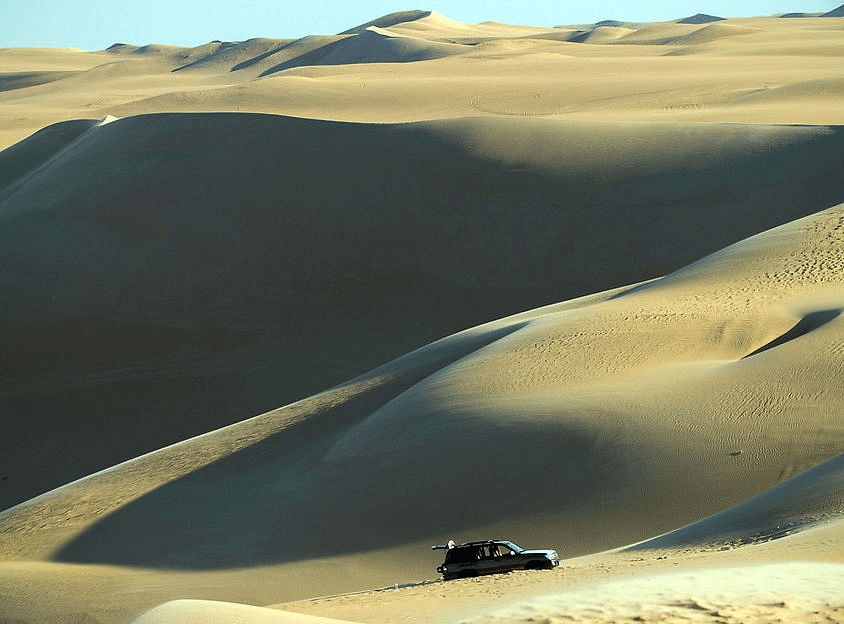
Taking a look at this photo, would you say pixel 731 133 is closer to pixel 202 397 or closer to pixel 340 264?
pixel 340 264

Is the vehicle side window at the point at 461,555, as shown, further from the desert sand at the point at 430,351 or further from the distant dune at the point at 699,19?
the distant dune at the point at 699,19

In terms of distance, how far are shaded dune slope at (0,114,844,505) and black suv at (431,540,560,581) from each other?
10817 millimetres

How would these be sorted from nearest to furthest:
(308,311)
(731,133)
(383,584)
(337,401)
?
(383,584)
(337,401)
(308,311)
(731,133)

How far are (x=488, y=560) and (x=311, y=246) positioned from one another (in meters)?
17.0

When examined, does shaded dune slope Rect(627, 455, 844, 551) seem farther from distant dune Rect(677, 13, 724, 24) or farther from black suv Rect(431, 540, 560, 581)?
distant dune Rect(677, 13, 724, 24)

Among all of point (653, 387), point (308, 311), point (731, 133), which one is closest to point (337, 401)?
point (653, 387)

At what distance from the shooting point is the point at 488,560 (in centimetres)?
912

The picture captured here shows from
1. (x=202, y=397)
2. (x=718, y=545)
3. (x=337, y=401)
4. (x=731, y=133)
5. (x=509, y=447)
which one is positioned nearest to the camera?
(x=718, y=545)

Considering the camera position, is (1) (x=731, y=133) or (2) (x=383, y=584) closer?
(2) (x=383, y=584)

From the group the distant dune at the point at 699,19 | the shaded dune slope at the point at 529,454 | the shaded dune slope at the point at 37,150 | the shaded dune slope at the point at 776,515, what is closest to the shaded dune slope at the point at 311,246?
the shaded dune slope at the point at 37,150

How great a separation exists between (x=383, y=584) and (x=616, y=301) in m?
7.03

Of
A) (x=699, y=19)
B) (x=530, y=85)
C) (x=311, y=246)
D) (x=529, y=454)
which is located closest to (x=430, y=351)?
(x=529, y=454)

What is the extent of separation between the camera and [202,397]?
69.2ft

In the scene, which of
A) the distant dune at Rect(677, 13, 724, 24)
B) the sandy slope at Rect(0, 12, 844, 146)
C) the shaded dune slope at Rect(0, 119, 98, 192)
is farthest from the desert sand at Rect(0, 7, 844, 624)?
the distant dune at Rect(677, 13, 724, 24)
